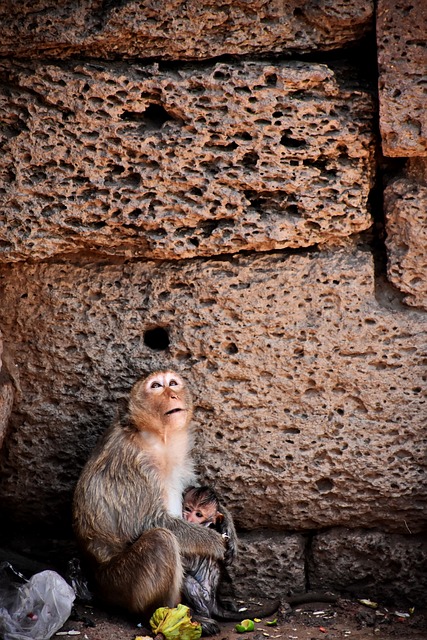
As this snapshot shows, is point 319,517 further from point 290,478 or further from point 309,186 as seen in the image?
point 309,186

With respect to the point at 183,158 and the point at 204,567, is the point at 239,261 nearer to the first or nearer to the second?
the point at 183,158

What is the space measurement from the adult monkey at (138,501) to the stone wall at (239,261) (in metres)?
0.26

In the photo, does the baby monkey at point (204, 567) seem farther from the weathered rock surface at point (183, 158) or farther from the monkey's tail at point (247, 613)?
the weathered rock surface at point (183, 158)

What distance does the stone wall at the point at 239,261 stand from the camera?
5309mm

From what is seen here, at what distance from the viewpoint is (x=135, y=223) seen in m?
5.51

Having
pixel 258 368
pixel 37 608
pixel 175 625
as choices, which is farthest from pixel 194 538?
pixel 258 368

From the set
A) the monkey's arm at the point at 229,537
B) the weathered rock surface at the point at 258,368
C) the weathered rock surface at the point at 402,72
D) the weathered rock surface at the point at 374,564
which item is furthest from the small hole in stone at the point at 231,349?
the weathered rock surface at the point at 402,72

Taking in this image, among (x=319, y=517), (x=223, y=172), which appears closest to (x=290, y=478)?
(x=319, y=517)

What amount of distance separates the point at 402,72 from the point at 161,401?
2.18 meters

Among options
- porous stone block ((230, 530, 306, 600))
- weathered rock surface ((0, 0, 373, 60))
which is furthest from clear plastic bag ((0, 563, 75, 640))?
weathered rock surface ((0, 0, 373, 60))

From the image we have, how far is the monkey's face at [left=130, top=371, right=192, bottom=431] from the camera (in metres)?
5.54

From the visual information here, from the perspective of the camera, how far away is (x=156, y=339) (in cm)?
592

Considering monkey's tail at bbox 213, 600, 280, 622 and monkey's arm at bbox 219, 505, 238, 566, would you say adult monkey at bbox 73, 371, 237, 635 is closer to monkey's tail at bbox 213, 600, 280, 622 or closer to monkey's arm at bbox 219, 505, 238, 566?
monkey's arm at bbox 219, 505, 238, 566

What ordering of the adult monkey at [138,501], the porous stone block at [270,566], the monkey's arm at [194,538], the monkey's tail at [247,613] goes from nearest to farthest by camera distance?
1. the adult monkey at [138,501]
2. the monkey's arm at [194,538]
3. the monkey's tail at [247,613]
4. the porous stone block at [270,566]
